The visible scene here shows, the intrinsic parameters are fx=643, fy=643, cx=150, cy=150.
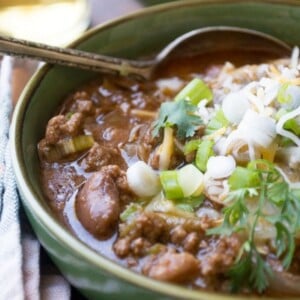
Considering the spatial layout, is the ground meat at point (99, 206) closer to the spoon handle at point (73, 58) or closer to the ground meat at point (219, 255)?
A: the ground meat at point (219, 255)

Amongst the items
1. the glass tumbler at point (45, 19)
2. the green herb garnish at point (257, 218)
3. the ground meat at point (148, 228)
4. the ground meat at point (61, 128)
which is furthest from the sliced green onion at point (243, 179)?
the glass tumbler at point (45, 19)

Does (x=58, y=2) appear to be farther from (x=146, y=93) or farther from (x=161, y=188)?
(x=161, y=188)

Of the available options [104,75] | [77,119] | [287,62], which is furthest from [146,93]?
[287,62]

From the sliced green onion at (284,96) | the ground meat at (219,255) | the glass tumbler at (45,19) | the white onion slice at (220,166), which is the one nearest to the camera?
the ground meat at (219,255)

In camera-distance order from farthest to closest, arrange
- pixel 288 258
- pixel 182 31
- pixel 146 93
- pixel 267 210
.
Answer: pixel 182 31 → pixel 146 93 → pixel 267 210 → pixel 288 258

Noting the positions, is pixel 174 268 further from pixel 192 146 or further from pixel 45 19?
pixel 45 19

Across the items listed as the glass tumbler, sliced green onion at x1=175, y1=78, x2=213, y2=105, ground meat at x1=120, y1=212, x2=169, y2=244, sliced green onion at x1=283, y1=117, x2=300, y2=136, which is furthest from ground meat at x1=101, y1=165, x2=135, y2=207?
the glass tumbler

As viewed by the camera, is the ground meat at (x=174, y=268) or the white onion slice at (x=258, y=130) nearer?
the ground meat at (x=174, y=268)
